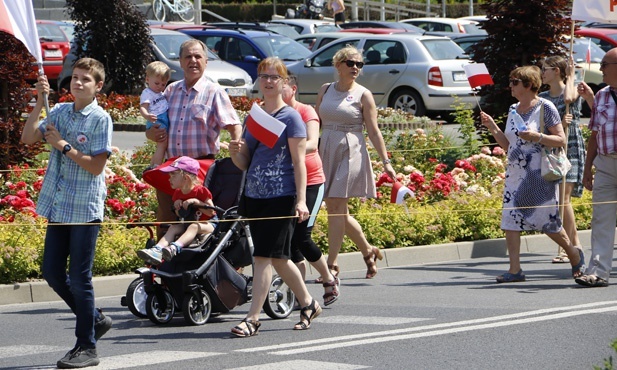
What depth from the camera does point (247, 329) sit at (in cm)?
829

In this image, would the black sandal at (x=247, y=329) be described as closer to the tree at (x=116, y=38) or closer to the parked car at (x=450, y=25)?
the tree at (x=116, y=38)

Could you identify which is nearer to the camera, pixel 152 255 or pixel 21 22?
pixel 21 22

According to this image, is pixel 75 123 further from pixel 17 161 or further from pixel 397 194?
pixel 17 161

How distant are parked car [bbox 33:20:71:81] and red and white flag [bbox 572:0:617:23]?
1825 centimetres

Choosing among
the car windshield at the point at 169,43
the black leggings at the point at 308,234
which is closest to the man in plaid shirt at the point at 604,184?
the black leggings at the point at 308,234

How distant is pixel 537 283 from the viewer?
34.7ft

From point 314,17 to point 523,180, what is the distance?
3797cm

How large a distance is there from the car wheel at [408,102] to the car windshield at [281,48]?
3.38 meters

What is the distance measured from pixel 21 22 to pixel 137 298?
224 centimetres

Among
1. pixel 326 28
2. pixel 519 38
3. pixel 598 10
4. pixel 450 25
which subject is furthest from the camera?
pixel 450 25

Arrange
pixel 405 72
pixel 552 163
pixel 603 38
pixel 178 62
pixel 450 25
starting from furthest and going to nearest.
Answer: pixel 450 25 < pixel 603 38 < pixel 178 62 < pixel 405 72 < pixel 552 163

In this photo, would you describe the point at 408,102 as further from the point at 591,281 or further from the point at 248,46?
the point at 591,281

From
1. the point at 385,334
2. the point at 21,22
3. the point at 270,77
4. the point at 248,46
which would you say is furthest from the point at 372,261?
the point at 248,46

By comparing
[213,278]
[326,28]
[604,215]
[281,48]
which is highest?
[213,278]
